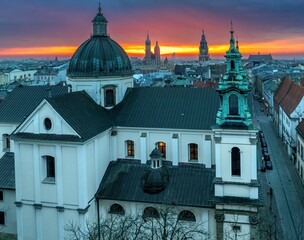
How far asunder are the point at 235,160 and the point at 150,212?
862cm

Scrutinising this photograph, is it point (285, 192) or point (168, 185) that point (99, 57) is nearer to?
point (168, 185)

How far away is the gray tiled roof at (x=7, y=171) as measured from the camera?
4109cm

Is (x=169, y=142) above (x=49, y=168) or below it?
above

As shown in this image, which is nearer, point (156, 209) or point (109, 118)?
point (156, 209)

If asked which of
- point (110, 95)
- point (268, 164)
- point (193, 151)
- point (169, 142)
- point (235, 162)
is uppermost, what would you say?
point (110, 95)

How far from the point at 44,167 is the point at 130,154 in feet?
27.3

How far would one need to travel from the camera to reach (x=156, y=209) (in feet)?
117

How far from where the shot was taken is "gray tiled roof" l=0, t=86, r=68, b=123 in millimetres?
47281

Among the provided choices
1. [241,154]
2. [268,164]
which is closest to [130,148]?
[241,154]

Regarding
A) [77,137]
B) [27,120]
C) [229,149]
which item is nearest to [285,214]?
[229,149]

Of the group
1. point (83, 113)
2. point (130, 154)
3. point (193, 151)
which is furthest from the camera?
point (130, 154)

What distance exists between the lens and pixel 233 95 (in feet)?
110

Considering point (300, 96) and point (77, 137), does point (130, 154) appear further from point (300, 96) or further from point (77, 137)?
point (300, 96)

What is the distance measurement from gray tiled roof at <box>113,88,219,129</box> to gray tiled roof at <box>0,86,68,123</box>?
11.0 meters
